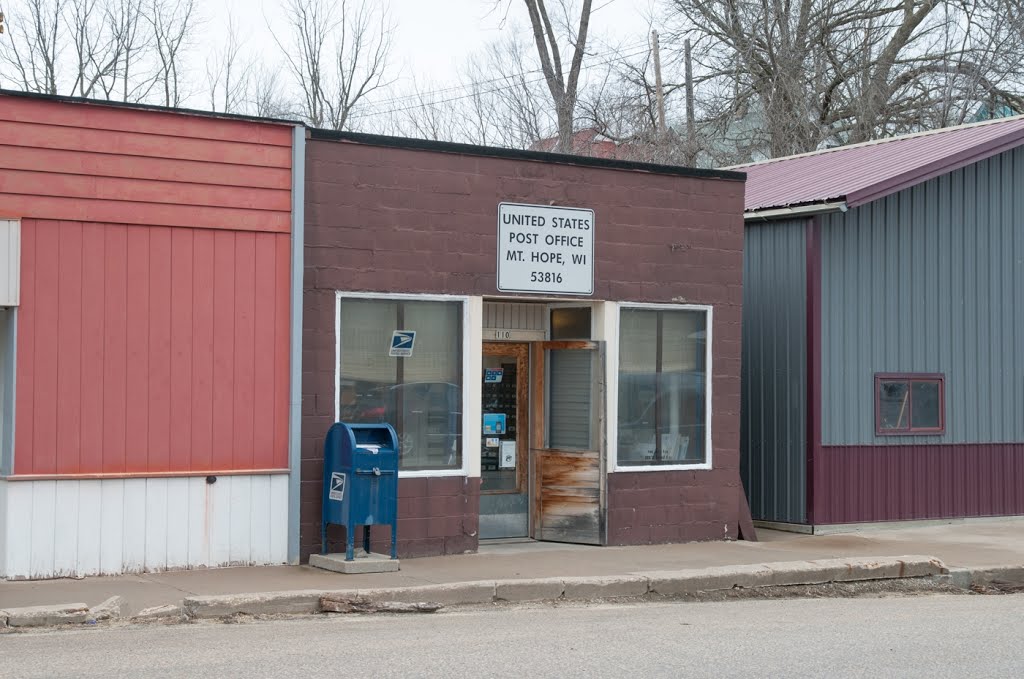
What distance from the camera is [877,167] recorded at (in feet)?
54.6

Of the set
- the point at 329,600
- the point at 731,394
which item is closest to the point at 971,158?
the point at 731,394

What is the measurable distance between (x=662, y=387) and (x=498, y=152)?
3239 mm

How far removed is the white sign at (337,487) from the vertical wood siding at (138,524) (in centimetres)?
51

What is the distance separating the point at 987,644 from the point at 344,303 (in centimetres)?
643

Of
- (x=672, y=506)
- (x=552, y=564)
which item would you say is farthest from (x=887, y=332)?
(x=552, y=564)

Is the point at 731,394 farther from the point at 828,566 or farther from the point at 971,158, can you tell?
the point at 971,158

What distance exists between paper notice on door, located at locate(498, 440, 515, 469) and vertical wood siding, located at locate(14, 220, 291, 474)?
296cm

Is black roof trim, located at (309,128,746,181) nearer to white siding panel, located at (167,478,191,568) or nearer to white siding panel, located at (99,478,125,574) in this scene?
white siding panel, located at (167,478,191,568)

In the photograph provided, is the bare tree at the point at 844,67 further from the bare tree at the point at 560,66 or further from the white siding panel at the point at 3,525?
the white siding panel at the point at 3,525

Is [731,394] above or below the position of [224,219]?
below

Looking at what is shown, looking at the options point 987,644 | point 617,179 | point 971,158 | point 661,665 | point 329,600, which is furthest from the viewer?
point 971,158

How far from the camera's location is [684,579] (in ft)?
37.9

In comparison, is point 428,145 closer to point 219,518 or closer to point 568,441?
point 568,441

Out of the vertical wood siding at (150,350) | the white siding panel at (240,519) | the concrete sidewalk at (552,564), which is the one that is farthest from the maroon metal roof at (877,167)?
the white siding panel at (240,519)
